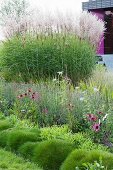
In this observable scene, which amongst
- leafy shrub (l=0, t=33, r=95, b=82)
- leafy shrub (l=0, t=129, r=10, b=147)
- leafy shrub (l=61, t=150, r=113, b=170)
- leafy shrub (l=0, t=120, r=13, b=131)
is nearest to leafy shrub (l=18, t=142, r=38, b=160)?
leafy shrub (l=0, t=129, r=10, b=147)

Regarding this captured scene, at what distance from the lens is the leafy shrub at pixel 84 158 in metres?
4.64

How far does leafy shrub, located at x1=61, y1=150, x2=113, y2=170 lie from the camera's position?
4642 millimetres

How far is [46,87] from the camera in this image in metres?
7.68

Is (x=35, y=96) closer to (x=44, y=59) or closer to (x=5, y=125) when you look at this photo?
(x=5, y=125)

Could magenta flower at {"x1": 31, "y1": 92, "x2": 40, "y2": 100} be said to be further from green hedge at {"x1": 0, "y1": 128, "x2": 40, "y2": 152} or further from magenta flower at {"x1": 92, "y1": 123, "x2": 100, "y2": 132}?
magenta flower at {"x1": 92, "y1": 123, "x2": 100, "y2": 132}

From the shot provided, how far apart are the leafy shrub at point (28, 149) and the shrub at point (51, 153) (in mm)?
111

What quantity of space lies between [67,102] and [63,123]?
0.30 m

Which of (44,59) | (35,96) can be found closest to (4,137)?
(35,96)

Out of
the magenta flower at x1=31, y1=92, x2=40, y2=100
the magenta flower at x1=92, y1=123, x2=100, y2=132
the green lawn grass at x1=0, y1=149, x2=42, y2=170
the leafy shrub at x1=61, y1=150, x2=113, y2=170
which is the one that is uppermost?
the magenta flower at x1=92, y1=123, x2=100, y2=132

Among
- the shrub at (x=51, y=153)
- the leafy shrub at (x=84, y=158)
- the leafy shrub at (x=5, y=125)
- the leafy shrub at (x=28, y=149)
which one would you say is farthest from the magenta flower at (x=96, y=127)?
the leafy shrub at (x=5, y=125)

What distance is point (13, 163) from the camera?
17.7 feet

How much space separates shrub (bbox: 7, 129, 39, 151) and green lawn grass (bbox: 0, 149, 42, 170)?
15 cm

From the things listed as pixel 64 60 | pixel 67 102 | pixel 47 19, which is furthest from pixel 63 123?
pixel 47 19

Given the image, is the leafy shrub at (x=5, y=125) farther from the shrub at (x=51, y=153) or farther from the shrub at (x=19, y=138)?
the shrub at (x=51, y=153)
